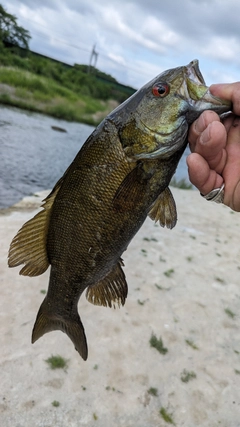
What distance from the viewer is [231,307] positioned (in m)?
5.35

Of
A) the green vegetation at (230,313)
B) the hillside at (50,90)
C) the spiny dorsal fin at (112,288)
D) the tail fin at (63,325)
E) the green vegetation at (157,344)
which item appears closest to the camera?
the spiny dorsal fin at (112,288)

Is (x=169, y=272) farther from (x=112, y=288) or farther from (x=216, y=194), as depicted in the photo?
(x=112, y=288)

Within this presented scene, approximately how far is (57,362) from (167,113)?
2822 millimetres

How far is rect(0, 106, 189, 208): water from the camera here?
34.6 ft

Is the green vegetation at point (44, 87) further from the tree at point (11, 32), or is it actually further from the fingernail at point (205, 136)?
the fingernail at point (205, 136)

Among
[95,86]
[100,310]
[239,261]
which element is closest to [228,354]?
[100,310]

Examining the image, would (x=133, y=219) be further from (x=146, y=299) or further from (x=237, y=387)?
(x=146, y=299)

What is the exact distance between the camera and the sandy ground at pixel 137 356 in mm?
3322

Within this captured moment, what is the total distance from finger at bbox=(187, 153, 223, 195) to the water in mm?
6741

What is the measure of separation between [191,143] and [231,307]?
3.90m

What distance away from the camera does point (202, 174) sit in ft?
7.22

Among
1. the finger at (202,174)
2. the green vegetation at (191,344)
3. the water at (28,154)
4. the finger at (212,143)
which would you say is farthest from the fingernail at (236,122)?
the water at (28,154)

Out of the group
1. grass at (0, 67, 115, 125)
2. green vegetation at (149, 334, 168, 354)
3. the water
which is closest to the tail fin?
green vegetation at (149, 334, 168, 354)

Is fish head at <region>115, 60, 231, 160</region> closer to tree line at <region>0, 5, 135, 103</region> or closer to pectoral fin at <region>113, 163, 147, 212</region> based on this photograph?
pectoral fin at <region>113, 163, 147, 212</region>
